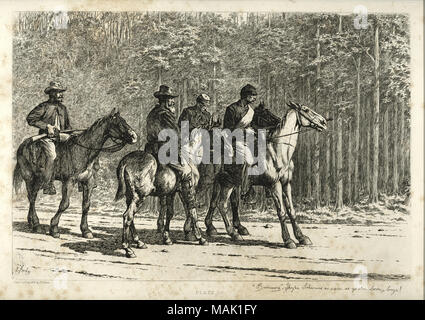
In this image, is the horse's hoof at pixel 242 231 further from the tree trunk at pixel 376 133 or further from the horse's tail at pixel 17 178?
the horse's tail at pixel 17 178

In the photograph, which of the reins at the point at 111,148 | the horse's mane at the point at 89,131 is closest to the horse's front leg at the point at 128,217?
the reins at the point at 111,148

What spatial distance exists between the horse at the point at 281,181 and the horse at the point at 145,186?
0.44 metres

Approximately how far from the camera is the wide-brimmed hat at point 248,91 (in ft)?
34.8

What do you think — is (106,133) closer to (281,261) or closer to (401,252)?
(281,261)

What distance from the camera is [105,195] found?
35.0ft

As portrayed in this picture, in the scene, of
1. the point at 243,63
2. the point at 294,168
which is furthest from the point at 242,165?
the point at 243,63

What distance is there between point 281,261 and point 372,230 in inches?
60.5

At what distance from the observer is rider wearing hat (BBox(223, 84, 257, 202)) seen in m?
10.5

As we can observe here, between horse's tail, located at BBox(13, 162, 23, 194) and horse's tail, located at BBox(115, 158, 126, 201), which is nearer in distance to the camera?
horse's tail, located at BBox(115, 158, 126, 201)

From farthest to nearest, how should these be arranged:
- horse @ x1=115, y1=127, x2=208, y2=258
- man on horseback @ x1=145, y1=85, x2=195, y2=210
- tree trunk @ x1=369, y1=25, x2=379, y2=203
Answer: tree trunk @ x1=369, y1=25, x2=379, y2=203 → man on horseback @ x1=145, y1=85, x2=195, y2=210 → horse @ x1=115, y1=127, x2=208, y2=258

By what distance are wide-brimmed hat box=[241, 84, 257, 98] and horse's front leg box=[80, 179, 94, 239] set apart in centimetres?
270

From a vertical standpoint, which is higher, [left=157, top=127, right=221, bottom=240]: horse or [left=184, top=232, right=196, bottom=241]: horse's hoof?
[left=157, top=127, right=221, bottom=240]: horse

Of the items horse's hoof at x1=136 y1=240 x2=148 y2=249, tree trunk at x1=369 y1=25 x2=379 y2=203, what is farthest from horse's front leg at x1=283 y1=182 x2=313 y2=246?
horse's hoof at x1=136 y1=240 x2=148 y2=249

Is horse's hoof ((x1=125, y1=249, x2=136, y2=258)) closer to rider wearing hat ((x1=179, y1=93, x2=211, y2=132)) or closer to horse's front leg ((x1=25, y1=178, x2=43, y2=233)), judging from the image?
horse's front leg ((x1=25, y1=178, x2=43, y2=233))
